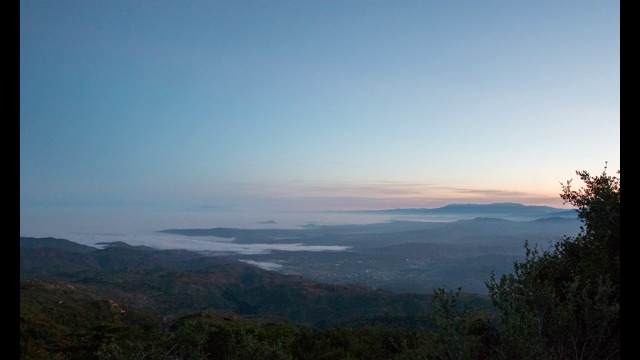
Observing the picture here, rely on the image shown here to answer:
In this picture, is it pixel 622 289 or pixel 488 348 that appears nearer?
pixel 622 289

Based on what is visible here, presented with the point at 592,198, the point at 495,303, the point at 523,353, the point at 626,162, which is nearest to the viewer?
the point at 626,162

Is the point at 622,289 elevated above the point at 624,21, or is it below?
below

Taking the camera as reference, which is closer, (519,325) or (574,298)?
(519,325)

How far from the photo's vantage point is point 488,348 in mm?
13508

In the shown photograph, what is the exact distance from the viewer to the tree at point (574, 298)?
9555 mm

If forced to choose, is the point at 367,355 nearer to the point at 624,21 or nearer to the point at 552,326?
the point at 552,326

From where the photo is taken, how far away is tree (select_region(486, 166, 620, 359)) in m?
9.55

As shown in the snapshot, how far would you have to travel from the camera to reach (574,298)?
12109 millimetres

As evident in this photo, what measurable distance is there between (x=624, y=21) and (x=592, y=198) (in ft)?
51.6

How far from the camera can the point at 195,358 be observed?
13523 millimetres

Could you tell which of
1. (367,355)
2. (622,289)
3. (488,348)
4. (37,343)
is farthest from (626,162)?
(37,343)
